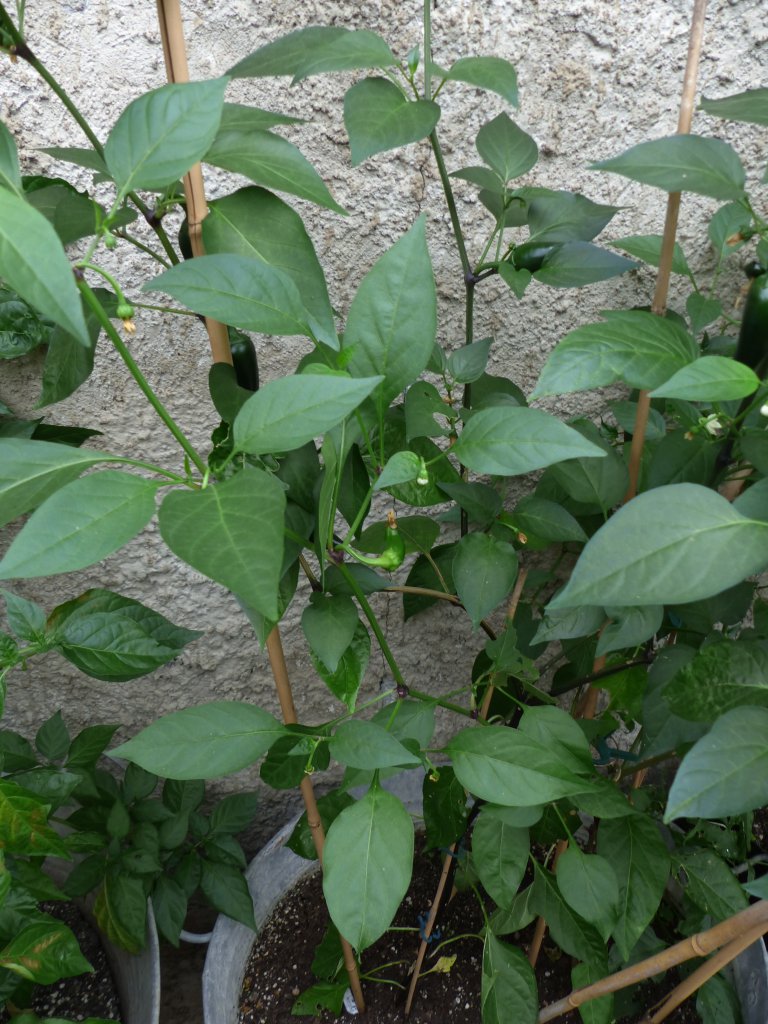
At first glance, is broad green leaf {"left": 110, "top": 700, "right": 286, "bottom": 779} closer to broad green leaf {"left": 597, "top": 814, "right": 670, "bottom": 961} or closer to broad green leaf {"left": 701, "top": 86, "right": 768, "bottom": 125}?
broad green leaf {"left": 597, "top": 814, "right": 670, "bottom": 961}

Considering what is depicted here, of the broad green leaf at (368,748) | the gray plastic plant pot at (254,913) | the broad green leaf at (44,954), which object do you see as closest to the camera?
the broad green leaf at (368,748)

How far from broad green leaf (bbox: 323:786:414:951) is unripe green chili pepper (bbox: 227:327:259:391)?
311 mm

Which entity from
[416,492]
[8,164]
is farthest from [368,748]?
[8,164]

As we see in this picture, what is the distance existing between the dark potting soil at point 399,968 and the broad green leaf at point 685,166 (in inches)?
35.1

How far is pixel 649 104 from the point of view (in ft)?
2.63

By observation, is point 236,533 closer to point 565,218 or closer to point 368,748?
point 368,748

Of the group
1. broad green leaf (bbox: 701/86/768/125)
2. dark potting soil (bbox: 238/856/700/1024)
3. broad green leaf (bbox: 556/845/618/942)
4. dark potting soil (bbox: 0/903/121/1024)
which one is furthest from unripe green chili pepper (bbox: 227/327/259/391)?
dark potting soil (bbox: 0/903/121/1024)

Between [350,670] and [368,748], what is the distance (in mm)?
105

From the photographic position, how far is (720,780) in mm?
430

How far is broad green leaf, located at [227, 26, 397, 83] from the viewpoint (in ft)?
1.60

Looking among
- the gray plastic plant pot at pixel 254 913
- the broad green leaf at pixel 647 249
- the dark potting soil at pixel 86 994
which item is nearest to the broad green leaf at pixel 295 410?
the broad green leaf at pixel 647 249

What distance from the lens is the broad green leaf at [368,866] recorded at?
0.49 metres

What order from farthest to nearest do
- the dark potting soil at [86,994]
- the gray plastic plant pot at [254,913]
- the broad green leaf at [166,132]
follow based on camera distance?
the dark potting soil at [86,994] → the gray plastic plant pot at [254,913] → the broad green leaf at [166,132]

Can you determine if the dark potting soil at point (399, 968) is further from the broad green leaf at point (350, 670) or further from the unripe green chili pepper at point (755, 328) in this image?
the unripe green chili pepper at point (755, 328)
